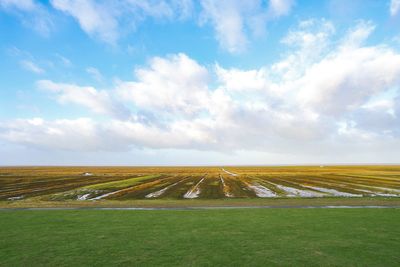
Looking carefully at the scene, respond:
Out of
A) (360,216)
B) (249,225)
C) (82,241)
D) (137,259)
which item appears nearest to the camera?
(137,259)

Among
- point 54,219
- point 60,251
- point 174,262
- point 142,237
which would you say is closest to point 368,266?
point 174,262

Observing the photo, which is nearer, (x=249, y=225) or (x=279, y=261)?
(x=279, y=261)

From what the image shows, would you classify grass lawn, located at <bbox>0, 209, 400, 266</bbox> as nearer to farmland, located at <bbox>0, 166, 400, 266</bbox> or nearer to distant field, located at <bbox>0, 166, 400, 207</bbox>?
farmland, located at <bbox>0, 166, 400, 266</bbox>

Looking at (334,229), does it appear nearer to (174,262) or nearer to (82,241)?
(174,262)

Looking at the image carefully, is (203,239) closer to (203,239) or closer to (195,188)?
(203,239)

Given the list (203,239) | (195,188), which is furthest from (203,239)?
(195,188)

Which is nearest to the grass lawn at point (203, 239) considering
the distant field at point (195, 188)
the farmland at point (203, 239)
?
the farmland at point (203, 239)

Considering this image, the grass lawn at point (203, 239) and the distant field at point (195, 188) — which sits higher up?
the distant field at point (195, 188)

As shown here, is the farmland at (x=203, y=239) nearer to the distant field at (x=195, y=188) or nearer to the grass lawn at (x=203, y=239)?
the grass lawn at (x=203, y=239)

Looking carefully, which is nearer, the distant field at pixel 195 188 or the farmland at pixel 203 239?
the farmland at pixel 203 239
